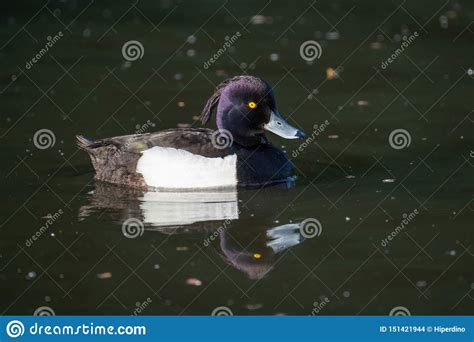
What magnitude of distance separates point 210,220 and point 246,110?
197 cm

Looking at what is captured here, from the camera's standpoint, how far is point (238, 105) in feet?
47.0

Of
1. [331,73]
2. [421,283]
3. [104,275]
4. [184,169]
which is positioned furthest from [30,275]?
[331,73]

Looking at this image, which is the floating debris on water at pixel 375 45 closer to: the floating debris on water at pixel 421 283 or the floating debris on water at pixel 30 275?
the floating debris on water at pixel 421 283

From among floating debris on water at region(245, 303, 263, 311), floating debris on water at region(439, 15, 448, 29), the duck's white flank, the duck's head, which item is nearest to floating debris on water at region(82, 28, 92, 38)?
floating debris on water at region(439, 15, 448, 29)

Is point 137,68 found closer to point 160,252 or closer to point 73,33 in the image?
point 73,33

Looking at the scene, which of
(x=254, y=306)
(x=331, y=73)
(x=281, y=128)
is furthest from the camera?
(x=331, y=73)

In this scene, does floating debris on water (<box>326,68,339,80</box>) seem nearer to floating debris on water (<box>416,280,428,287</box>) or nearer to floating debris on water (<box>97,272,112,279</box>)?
floating debris on water (<box>416,280,428,287</box>)

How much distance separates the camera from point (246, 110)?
47.1 ft

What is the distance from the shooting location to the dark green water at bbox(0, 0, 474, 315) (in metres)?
11.3

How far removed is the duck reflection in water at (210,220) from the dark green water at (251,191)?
3cm

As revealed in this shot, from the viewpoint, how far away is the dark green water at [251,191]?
37.0 ft

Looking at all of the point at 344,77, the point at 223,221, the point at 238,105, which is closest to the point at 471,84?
the point at 344,77

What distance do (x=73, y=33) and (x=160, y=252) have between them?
923cm

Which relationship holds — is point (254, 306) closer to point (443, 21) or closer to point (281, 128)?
point (281, 128)
